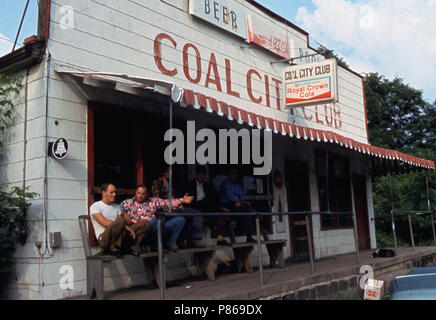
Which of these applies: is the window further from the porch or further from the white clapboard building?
the porch

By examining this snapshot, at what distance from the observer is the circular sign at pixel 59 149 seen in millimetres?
5879

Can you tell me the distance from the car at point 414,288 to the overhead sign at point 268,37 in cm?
658

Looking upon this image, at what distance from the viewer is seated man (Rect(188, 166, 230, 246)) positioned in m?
7.90

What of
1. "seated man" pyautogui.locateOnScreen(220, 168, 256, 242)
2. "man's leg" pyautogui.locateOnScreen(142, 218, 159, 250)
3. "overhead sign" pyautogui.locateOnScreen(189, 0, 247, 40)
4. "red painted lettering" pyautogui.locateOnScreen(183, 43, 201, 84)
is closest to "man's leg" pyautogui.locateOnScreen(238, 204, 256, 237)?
"seated man" pyautogui.locateOnScreen(220, 168, 256, 242)

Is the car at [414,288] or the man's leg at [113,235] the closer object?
the car at [414,288]

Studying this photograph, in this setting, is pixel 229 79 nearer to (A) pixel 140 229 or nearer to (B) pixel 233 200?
(B) pixel 233 200

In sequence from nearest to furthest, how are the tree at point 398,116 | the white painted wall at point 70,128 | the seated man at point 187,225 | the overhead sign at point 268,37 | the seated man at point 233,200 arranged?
the white painted wall at point 70,128 < the seated man at point 187,225 < the seated man at point 233,200 < the overhead sign at point 268,37 < the tree at point 398,116

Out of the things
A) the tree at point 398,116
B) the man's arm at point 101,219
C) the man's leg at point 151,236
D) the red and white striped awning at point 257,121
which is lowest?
the man's leg at point 151,236

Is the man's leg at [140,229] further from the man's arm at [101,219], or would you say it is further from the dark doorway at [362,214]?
the dark doorway at [362,214]

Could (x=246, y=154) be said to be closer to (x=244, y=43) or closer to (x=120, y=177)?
(x=244, y=43)

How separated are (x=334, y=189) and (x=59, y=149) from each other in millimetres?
8471

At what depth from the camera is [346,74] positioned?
13.7 m

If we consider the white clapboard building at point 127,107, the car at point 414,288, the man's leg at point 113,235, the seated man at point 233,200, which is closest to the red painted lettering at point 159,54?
the white clapboard building at point 127,107

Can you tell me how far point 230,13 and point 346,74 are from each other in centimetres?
544
